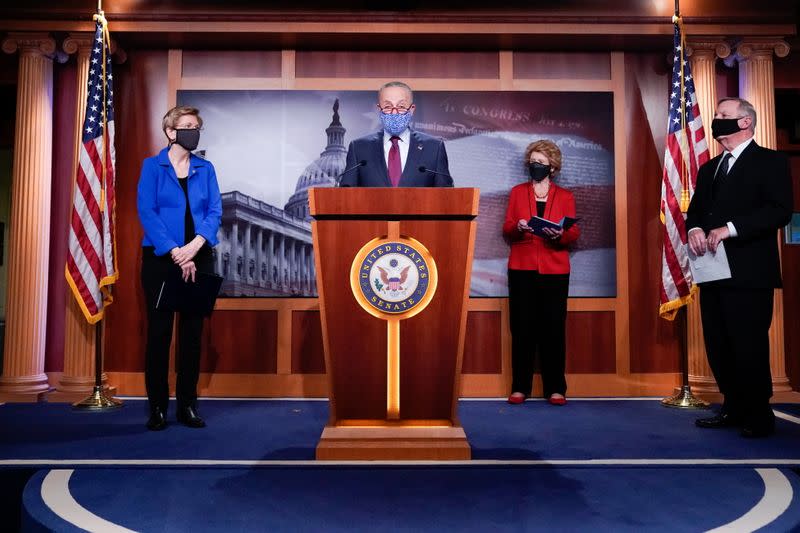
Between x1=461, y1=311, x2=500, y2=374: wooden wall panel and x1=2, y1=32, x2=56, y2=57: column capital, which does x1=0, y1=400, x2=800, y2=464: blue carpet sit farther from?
x1=2, y1=32, x2=56, y2=57: column capital

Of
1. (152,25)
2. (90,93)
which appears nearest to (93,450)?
(90,93)

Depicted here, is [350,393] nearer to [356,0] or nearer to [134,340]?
[134,340]

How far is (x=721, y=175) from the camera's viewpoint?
310 centimetres

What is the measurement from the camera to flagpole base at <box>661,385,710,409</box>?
12.4ft

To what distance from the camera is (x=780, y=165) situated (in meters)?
2.97

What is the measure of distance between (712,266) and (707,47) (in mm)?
2091

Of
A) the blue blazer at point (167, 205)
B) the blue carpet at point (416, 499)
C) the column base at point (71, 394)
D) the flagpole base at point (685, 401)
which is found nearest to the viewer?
the blue carpet at point (416, 499)

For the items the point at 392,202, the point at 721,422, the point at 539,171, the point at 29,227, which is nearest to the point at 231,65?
the point at 29,227

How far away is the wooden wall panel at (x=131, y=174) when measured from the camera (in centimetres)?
428

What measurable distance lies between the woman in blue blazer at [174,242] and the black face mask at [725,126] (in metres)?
2.65

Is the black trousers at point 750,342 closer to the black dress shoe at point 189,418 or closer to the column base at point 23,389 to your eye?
the black dress shoe at point 189,418

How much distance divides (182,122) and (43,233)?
1.78m

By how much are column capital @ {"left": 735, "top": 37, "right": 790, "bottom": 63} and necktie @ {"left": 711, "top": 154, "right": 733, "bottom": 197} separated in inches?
65.7

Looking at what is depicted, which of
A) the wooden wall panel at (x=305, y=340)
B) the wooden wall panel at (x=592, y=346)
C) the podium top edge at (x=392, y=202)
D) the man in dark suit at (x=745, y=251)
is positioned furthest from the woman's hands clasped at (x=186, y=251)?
the wooden wall panel at (x=592, y=346)
